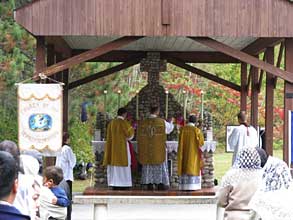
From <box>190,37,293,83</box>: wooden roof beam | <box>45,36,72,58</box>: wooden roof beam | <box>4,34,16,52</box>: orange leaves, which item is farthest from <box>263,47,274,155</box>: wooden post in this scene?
<box>4,34,16,52</box>: orange leaves

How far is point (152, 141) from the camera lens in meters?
15.8

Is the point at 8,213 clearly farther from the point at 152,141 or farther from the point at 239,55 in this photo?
the point at 152,141

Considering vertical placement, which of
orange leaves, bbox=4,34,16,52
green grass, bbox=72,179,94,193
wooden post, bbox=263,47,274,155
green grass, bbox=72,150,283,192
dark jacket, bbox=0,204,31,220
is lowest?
green grass, bbox=72,179,94,193

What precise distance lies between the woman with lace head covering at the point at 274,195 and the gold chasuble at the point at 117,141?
815 cm

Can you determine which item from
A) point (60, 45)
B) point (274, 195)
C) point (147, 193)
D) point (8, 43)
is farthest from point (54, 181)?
point (8, 43)

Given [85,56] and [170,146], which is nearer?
[85,56]

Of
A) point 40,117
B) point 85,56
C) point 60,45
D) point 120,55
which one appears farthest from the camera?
point 120,55

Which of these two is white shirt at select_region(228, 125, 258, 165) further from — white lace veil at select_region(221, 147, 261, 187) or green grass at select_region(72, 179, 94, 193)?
white lace veil at select_region(221, 147, 261, 187)

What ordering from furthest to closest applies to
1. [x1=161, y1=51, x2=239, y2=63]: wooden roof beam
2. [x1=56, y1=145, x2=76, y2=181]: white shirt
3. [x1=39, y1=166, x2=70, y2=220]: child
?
1. [x1=161, y1=51, x2=239, y2=63]: wooden roof beam
2. [x1=56, y1=145, x2=76, y2=181]: white shirt
3. [x1=39, y1=166, x2=70, y2=220]: child

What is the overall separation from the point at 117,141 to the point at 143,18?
11.2 feet

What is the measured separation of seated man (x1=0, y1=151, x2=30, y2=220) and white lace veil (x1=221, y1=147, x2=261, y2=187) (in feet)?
A: 11.4

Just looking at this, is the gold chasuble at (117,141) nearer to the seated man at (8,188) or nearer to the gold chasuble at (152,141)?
the gold chasuble at (152,141)

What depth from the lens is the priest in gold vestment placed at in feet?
51.9

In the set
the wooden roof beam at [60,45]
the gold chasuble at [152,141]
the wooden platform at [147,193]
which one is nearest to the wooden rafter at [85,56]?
the wooden roof beam at [60,45]
